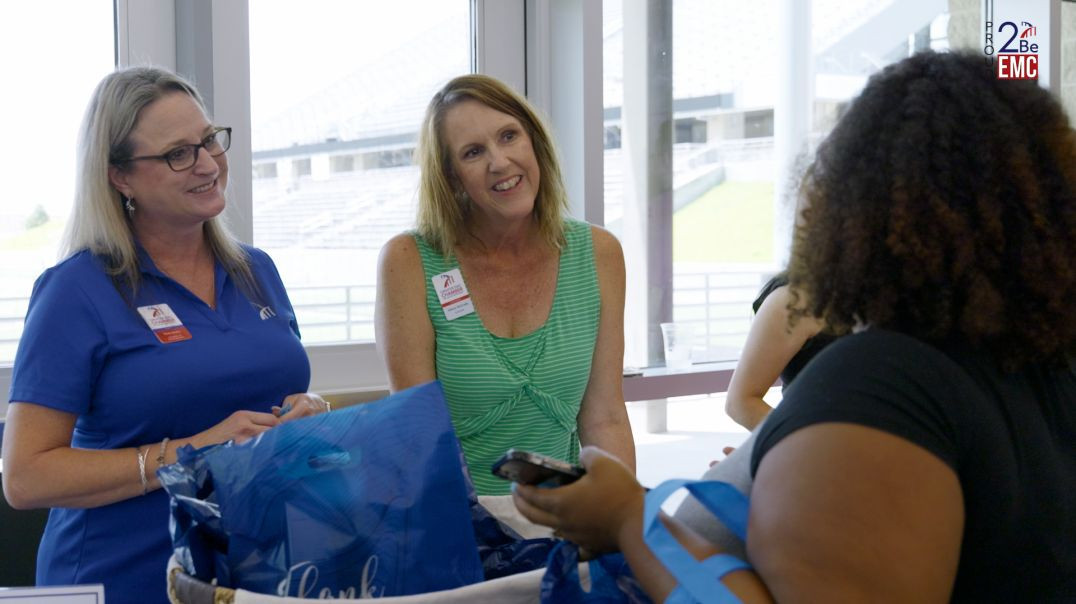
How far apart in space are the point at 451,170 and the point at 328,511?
1.14 meters

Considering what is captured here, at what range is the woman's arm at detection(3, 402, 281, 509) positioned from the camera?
167 cm

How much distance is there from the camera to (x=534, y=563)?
4.43 feet

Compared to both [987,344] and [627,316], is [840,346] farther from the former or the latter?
[627,316]

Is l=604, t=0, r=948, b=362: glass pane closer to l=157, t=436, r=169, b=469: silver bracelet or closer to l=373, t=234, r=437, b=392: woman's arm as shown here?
l=373, t=234, r=437, b=392: woman's arm

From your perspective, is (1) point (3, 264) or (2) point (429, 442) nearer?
(2) point (429, 442)

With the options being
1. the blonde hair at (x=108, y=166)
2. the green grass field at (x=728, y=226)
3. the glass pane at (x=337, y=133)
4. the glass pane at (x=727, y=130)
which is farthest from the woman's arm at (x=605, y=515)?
the green grass field at (x=728, y=226)

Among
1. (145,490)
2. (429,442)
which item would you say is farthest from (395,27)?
(429,442)

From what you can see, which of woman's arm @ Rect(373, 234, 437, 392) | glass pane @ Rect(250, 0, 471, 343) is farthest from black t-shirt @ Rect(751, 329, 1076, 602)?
glass pane @ Rect(250, 0, 471, 343)

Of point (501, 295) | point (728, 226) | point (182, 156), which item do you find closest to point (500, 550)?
point (501, 295)

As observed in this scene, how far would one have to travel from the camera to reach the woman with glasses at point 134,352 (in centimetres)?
169

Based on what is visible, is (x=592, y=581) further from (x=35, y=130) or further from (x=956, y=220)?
(x=35, y=130)

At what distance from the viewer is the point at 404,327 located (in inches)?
81.9

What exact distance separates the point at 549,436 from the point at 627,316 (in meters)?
1.53

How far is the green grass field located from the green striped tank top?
1.58m
